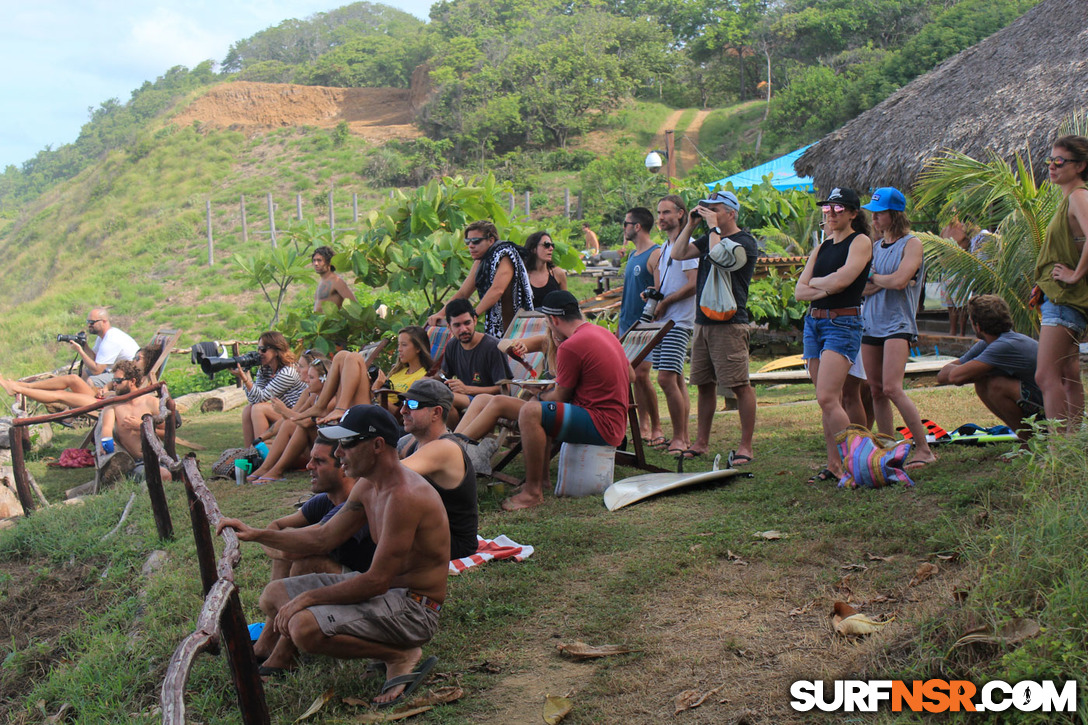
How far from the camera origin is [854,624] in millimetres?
3029

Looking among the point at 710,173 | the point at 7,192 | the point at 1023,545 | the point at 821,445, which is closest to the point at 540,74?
the point at 710,173

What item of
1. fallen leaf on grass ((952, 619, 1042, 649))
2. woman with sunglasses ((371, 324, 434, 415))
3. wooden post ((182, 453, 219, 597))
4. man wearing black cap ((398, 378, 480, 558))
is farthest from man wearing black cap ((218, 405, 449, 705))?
woman with sunglasses ((371, 324, 434, 415))

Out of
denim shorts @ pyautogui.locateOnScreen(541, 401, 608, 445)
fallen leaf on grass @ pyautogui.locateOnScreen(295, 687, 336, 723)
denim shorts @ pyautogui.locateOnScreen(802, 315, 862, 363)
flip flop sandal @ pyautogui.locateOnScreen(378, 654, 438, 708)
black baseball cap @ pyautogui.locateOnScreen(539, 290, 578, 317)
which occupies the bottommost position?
fallen leaf on grass @ pyautogui.locateOnScreen(295, 687, 336, 723)

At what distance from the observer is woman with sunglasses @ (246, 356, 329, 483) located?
22.3 ft

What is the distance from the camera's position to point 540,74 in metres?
47.0

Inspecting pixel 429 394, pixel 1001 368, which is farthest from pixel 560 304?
pixel 1001 368

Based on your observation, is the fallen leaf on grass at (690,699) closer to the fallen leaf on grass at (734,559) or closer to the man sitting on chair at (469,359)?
the fallen leaf on grass at (734,559)

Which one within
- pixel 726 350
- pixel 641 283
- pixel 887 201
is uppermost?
pixel 887 201

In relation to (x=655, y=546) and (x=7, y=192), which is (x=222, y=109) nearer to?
(x=7, y=192)

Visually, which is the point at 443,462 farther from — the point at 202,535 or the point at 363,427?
the point at 202,535

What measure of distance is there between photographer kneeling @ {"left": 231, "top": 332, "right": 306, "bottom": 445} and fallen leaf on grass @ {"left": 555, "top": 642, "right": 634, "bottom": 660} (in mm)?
4760

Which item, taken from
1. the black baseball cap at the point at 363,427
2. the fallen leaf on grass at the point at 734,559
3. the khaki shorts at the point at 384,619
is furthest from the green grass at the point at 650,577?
the black baseball cap at the point at 363,427

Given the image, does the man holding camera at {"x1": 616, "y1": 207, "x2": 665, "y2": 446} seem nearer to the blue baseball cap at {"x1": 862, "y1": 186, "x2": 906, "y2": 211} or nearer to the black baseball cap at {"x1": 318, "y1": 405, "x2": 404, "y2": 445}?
the blue baseball cap at {"x1": 862, "y1": 186, "x2": 906, "y2": 211}

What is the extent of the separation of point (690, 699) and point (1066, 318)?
280 cm
